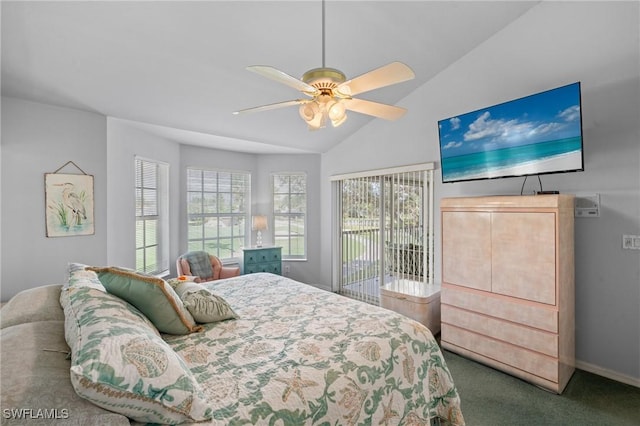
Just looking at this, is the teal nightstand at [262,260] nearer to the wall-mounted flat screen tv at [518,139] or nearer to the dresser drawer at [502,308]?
the dresser drawer at [502,308]

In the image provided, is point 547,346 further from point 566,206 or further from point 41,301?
point 41,301

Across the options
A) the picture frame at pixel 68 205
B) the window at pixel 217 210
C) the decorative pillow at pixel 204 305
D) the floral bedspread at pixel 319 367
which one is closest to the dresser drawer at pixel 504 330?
the floral bedspread at pixel 319 367

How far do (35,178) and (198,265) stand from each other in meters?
1.97

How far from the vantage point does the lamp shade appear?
4902 millimetres

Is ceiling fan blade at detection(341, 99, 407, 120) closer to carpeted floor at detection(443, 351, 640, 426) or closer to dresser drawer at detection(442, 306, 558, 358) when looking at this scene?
dresser drawer at detection(442, 306, 558, 358)

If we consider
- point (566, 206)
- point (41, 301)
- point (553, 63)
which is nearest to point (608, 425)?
point (566, 206)

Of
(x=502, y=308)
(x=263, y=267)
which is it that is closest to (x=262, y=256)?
(x=263, y=267)

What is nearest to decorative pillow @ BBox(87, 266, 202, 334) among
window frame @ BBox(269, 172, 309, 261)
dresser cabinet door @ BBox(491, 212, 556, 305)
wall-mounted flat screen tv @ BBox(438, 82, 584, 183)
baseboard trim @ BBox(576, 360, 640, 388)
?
dresser cabinet door @ BBox(491, 212, 556, 305)

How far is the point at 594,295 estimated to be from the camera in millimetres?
2521

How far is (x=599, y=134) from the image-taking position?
2.48m

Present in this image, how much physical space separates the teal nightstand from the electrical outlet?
160 inches

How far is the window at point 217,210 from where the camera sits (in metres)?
4.74

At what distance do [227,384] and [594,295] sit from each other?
10.0ft

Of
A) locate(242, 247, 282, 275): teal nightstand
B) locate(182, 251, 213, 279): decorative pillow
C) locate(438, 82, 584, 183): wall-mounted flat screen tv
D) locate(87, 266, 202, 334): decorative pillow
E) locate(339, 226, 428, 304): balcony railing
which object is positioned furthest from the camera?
locate(242, 247, 282, 275): teal nightstand
